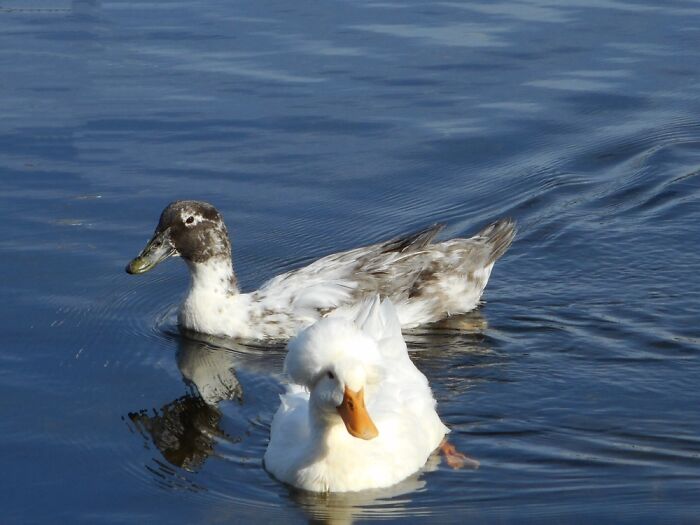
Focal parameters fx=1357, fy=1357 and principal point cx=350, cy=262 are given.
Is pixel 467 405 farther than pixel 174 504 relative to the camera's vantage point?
Yes

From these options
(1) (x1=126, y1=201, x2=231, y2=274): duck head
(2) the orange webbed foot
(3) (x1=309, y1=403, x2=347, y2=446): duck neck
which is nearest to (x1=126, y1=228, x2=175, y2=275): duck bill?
(1) (x1=126, y1=201, x2=231, y2=274): duck head

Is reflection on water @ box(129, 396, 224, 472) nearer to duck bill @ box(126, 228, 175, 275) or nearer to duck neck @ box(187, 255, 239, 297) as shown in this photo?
duck neck @ box(187, 255, 239, 297)

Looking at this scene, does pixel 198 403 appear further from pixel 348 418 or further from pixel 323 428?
pixel 348 418

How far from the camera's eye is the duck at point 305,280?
1114 centimetres

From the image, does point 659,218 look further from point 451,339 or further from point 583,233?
point 451,339

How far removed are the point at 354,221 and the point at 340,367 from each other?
5.27m

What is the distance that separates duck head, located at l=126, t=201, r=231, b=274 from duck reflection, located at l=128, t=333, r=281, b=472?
727mm

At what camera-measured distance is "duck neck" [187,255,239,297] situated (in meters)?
11.3

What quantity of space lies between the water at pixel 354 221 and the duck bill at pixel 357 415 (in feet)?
1.59

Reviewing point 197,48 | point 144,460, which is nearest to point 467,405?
point 144,460

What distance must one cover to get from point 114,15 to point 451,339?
32.0 ft

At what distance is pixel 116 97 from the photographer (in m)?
16.1

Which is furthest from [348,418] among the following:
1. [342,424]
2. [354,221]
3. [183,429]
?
[354,221]

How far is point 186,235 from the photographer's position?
1141cm
